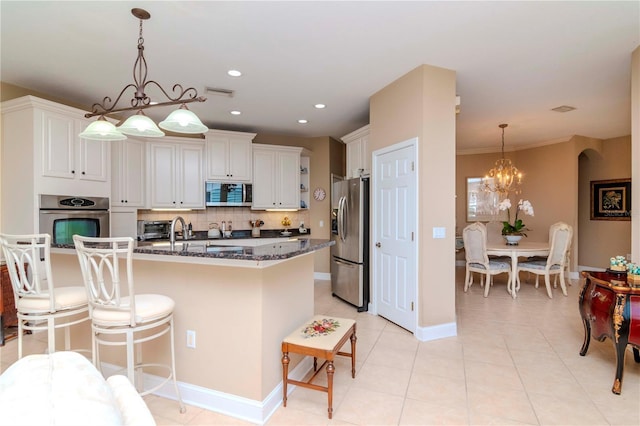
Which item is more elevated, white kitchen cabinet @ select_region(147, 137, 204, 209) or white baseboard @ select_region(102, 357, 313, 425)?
white kitchen cabinet @ select_region(147, 137, 204, 209)

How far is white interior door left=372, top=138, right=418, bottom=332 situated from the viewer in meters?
3.38

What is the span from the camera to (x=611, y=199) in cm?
648

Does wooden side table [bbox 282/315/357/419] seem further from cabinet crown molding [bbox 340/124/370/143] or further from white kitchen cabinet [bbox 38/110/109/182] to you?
white kitchen cabinet [bbox 38/110/109/182]

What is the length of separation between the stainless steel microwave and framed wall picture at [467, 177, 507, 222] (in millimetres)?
5061

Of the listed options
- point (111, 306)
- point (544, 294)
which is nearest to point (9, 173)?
point (111, 306)

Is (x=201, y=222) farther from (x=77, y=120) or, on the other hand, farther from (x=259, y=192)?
(x=77, y=120)

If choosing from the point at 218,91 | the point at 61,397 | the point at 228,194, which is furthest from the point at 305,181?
the point at 61,397

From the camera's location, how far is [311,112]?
4738 millimetres

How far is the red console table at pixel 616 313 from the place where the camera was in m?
2.27

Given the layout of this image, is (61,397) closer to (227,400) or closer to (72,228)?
(227,400)

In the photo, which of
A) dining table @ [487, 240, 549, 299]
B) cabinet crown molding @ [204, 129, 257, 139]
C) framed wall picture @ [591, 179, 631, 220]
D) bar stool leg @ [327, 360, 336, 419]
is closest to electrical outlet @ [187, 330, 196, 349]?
bar stool leg @ [327, 360, 336, 419]

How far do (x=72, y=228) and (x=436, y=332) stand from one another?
416 centimetres

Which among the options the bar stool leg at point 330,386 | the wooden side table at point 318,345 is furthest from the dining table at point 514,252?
the bar stool leg at point 330,386

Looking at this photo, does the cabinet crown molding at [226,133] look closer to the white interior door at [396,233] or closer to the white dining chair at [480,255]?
the white interior door at [396,233]
